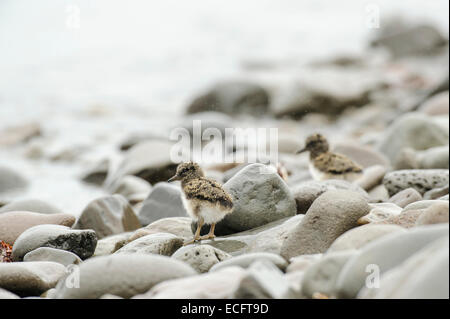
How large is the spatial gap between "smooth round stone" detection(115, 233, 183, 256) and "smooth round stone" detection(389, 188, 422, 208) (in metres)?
2.34

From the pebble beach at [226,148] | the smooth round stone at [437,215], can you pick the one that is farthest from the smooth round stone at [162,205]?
the smooth round stone at [437,215]

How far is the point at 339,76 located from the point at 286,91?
179cm

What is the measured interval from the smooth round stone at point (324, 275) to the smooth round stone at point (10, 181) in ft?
26.7

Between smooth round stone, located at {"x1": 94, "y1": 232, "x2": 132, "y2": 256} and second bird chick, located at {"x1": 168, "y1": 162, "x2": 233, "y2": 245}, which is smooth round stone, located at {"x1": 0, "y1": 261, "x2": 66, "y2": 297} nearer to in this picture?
smooth round stone, located at {"x1": 94, "y1": 232, "x2": 132, "y2": 256}

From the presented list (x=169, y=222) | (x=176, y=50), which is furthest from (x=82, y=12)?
(x=169, y=222)

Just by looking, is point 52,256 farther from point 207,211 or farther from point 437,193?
point 437,193

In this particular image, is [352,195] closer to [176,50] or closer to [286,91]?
[286,91]

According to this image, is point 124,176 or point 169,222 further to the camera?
point 124,176

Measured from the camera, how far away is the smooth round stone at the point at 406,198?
6047mm

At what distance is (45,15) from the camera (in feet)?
87.9

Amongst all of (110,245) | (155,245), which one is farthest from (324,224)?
(110,245)

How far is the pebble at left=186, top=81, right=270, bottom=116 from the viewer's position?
659 inches

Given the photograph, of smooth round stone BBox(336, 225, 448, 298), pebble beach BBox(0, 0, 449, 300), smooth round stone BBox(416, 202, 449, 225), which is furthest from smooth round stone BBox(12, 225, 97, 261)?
smooth round stone BBox(416, 202, 449, 225)
